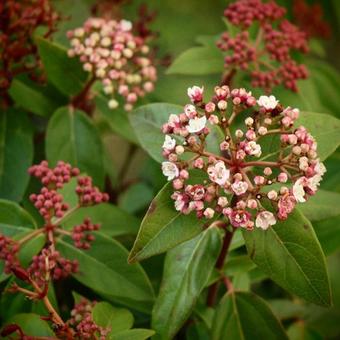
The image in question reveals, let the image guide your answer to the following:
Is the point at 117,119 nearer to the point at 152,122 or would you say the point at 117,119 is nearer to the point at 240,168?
the point at 152,122

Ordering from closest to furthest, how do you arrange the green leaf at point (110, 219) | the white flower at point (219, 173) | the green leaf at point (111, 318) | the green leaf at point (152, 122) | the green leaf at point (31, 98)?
the white flower at point (219, 173) < the green leaf at point (111, 318) < the green leaf at point (152, 122) < the green leaf at point (110, 219) < the green leaf at point (31, 98)

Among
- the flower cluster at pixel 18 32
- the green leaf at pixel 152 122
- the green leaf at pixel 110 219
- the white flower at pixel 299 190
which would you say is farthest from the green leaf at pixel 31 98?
the white flower at pixel 299 190

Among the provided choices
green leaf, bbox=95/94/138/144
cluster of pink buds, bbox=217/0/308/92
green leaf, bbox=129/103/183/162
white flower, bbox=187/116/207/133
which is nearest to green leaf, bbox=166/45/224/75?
cluster of pink buds, bbox=217/0/308/92

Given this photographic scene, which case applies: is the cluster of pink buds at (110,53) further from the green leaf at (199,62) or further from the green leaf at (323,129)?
the green leaf at (323,129)

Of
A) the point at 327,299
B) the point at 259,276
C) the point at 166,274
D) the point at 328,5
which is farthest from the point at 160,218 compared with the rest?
the point at 328,5

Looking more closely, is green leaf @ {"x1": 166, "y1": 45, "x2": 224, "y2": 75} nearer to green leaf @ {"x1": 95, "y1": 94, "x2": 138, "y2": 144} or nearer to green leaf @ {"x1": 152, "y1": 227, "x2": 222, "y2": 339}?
green leaf @ {"x1": 95, "y1": 94, "x2": 138, "y2": 144}

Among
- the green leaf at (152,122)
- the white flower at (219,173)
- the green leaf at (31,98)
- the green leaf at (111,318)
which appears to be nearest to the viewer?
the white flower at (219,173)

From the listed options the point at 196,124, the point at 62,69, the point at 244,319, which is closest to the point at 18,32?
the point at 62,69
